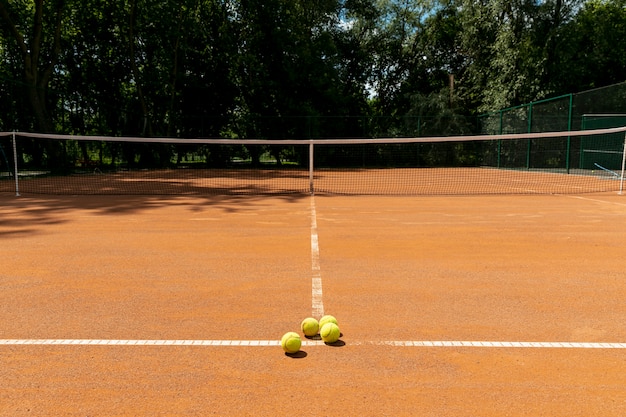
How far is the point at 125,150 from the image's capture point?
27.0 meters

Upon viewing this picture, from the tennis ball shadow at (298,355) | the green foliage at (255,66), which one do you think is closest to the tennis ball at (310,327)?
the tennis ball shadow at (298,355)

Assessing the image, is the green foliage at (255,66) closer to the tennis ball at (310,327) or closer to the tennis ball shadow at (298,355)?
the tennis ball at (310,327)

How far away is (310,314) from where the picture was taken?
397 centimetres

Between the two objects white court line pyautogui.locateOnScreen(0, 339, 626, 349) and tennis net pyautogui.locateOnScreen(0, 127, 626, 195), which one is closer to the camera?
white court line pyautogui.locateOnScreen(0, 339, 626, 349)

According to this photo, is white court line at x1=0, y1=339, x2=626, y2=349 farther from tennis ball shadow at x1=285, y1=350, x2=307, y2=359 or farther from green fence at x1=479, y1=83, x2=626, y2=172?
green fence at x1=479, y1=83, x2=626, y2=172

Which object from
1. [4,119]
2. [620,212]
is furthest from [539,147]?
[4,119]

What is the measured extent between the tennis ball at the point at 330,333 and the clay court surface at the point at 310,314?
0.07 metres

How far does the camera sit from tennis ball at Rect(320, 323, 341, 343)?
11.0 feet

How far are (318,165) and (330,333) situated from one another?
25.5 metres

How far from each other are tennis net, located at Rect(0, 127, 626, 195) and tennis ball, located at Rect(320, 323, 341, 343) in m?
10.0

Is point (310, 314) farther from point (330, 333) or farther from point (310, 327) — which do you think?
point (330, 333)

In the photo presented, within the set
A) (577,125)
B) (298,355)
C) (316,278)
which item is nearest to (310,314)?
(298,355)

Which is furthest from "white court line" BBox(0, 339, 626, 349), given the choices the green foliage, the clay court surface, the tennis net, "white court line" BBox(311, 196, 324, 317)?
the green foliage

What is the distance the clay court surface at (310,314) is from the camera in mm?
2666
